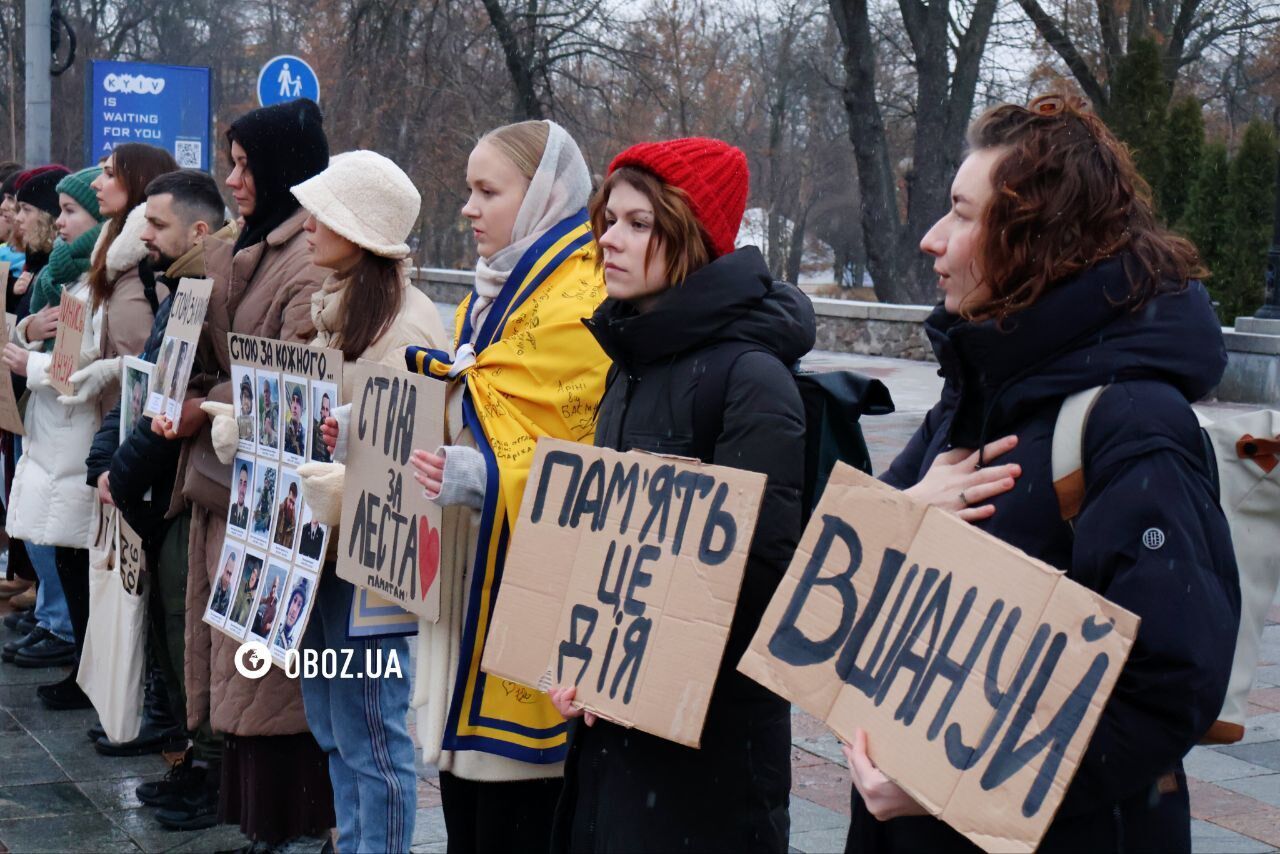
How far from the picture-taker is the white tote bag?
16.5 feet

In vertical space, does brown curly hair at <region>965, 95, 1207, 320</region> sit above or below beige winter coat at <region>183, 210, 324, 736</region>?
above

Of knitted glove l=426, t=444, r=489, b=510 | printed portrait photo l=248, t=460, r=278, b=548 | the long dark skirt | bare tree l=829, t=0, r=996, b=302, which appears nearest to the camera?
knitted glove l=426, t=444, r=489, b=510

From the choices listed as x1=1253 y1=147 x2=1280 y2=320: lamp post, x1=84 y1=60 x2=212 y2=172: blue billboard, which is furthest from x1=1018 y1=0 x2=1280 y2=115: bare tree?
x1=84 y1=60 x2=212 y2=172: blue billboard

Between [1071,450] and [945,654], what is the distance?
1.05 ft

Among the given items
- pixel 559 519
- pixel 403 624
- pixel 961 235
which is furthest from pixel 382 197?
pixel 961 235

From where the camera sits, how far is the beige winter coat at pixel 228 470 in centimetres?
429

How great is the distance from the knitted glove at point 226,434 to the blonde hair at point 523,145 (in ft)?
4.21

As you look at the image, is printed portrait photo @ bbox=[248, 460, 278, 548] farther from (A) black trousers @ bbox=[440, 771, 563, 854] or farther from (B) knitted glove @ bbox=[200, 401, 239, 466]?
(A) black trousers @ bbox=[440, 771, 563, 854]

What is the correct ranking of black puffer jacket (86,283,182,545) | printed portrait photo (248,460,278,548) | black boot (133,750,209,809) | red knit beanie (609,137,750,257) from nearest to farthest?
red knit beanie (609,137,750,257)
printed portrait photo (248,460,278,548)
black puffer jacket (86,283,182,545)
black boot (133,750,209,809)

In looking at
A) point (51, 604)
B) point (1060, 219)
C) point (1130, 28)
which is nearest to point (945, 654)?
point (1060, 219)

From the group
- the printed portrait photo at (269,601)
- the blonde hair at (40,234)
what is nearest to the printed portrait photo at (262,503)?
the printed portrait photo at (269,601)

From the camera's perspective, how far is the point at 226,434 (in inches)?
172

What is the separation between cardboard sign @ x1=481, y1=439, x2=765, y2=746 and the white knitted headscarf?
2.88ft

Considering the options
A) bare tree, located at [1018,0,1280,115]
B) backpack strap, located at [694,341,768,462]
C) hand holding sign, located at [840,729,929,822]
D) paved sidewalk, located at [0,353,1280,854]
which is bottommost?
paved sidewalk, located at [0,353,1280,854]
